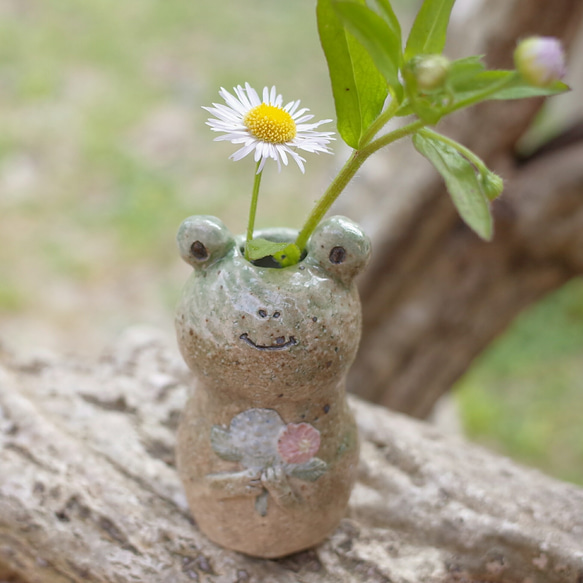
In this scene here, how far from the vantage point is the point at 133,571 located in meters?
0.87

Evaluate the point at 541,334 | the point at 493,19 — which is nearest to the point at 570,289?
the point at 541,334

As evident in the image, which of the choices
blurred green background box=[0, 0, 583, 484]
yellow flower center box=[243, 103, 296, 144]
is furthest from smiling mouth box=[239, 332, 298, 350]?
blurred green background box=[0, 0, 583, 484]

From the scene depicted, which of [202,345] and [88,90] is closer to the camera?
[202,345]

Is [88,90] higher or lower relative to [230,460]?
higher

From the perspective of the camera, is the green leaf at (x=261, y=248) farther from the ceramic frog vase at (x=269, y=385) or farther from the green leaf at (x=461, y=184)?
the green leaf at (x=461, y=184)

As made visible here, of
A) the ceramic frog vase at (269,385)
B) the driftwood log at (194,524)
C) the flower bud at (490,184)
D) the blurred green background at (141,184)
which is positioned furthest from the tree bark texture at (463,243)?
the flower bud at (490,184)

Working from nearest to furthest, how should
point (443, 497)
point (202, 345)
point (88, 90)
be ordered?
point (202, 345), point (443, 497), point (88, 90)

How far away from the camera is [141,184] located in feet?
8.32

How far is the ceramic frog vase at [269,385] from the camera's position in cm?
71

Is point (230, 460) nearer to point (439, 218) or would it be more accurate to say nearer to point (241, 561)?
point (241, 561)

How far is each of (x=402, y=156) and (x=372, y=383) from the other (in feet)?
2.00

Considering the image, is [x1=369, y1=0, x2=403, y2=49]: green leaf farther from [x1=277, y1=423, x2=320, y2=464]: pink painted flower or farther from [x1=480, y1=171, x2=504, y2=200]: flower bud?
[x1=277, y1=423, x2=320, y2=464]: pink painted flower

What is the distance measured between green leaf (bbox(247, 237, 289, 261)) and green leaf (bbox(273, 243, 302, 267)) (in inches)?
0.7

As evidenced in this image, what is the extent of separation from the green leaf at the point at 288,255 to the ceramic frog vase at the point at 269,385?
1 cm
